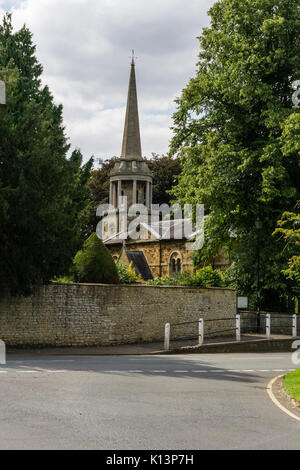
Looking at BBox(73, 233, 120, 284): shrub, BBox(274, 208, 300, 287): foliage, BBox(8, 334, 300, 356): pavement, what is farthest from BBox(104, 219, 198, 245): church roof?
BBox(73, 233, 120, 284): shrub

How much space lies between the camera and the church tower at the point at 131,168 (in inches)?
2773

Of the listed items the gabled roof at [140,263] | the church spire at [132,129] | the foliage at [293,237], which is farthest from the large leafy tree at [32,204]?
the church spire at [132,129]

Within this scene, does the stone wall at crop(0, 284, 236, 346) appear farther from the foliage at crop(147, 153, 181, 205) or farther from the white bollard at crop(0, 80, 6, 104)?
the foliage at crop(147, 153, 181, 205)

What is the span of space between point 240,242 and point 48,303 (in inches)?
600

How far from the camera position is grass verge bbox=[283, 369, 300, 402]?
449 inches

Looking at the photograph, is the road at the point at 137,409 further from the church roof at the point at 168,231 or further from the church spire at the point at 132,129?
the church spire at the point at 132,129

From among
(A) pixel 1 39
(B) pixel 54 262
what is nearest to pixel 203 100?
(A) pixel 1 39

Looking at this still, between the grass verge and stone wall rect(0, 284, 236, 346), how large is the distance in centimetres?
1049

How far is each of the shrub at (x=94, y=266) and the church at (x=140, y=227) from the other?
2640 cm

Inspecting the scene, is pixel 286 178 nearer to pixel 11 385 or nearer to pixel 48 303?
pixel 48 303

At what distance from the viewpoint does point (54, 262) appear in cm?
2147

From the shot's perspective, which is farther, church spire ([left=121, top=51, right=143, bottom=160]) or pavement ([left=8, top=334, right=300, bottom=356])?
church spire ([left=121, top=51, right=143, bottom=160])

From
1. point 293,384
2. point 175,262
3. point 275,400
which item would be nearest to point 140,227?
point 175,262

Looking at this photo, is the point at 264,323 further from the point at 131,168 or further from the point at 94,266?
the point at 131,168
